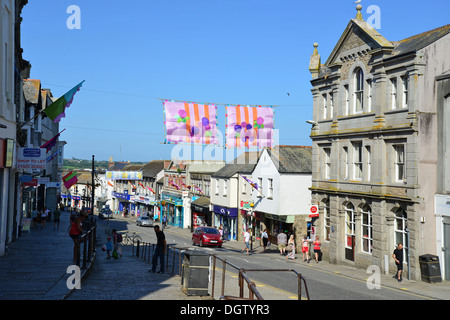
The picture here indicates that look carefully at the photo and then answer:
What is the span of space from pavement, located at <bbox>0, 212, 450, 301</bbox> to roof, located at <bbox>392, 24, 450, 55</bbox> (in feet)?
35.5

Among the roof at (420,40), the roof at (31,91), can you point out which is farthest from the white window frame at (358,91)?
the roof at (31,91)

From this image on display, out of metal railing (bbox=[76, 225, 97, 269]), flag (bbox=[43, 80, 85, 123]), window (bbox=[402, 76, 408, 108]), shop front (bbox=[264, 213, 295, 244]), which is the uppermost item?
window (bbox=[402, 76, 408, 108])

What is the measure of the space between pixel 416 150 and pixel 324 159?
825 cm

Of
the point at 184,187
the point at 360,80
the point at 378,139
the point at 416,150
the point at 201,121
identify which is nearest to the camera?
the point at 416,150

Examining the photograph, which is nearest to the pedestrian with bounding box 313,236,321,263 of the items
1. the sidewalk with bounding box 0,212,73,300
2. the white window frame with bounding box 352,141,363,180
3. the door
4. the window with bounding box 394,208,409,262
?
the white window frame with bounding box 352,141,363,180

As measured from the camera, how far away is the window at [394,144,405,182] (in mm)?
23625

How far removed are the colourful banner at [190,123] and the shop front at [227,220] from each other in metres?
17.7

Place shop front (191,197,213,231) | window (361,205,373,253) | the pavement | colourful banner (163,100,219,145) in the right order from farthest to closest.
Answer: shop front (191,197,213,231)
colourful banner (163,100,219,145)
window (361,205,373,253)
the pavement

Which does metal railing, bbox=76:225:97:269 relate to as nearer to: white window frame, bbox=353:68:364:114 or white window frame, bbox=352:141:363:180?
white window frame, bbox=352:141:363:180

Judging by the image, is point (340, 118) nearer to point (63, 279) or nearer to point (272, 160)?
point (272, 160)
